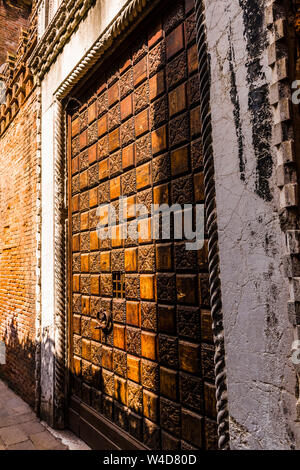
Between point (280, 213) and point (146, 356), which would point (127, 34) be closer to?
point (280, 213)

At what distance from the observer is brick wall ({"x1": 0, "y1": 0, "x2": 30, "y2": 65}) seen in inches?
351

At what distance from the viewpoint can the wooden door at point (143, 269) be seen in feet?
7.18

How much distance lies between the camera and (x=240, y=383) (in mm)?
1702

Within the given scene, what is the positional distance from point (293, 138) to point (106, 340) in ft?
8.06

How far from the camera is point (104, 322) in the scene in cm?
311

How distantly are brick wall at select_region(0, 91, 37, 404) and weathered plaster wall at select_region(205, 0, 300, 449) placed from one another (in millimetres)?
3383

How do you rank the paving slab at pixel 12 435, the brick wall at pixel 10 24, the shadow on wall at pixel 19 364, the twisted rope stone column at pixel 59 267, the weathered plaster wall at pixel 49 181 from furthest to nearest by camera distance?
the brick wall at pixel 10 24 < the shadow on wall at pixel 19 364 < the twisted rope stone column at pixel 59 267 < the weathered plaster wall at pixel 49 181 < the paving slab at pixel 12 435

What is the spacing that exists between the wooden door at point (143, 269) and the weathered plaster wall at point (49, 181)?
1.09ft

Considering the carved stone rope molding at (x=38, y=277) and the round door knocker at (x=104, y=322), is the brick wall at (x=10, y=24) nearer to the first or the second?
the carved stone rope molding at (x=38, y=277)

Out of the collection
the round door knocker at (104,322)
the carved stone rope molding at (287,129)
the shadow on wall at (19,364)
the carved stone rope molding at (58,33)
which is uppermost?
the carved stone rope molding at (58,33)

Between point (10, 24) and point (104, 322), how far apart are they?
9.88 metres

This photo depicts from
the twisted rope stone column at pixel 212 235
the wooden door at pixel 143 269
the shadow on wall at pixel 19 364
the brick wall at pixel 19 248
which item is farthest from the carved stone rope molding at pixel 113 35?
the shadow on wall at pixel 19 364

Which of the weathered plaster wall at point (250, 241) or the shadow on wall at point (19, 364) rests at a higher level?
the weathered plaster wall at point (250, 241)

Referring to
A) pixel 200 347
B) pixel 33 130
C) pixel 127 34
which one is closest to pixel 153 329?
pixel 200 347
